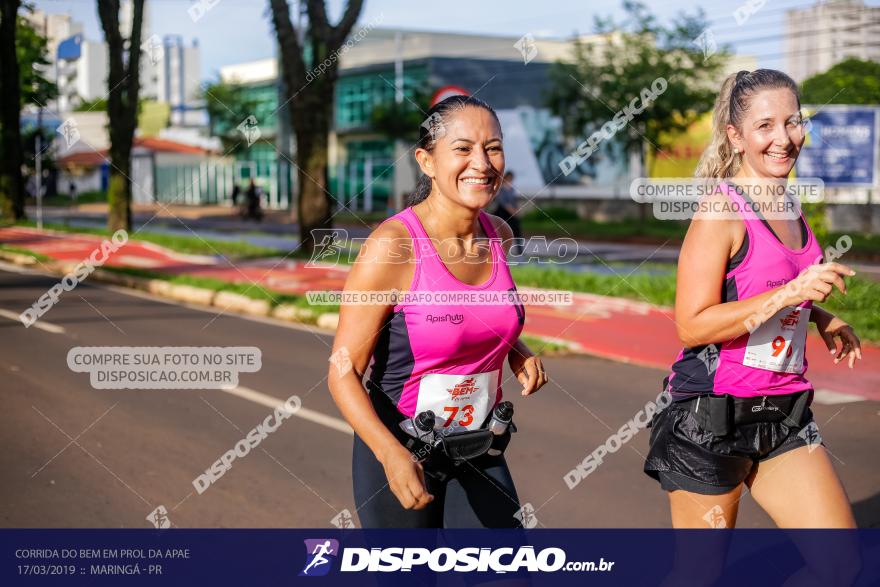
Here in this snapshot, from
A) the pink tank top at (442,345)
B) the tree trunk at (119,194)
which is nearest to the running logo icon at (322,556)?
the pink tank top at (442,345)

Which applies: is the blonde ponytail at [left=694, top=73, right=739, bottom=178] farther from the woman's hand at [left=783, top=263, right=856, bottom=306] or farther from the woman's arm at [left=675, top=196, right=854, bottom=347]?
the woman's hand at [left=783, top=263, right=856, bottom=306]

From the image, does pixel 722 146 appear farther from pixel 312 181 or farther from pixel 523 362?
pixel 312 181

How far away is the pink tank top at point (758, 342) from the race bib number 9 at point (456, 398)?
631 mm

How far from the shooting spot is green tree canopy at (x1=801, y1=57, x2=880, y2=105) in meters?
47.2

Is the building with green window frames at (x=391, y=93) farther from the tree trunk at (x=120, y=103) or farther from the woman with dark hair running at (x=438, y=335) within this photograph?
the woman with dark hair running at (x=438, y=335)

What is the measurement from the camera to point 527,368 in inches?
125

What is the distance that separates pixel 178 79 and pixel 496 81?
6666cm

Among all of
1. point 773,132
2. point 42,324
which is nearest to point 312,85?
point 42,324

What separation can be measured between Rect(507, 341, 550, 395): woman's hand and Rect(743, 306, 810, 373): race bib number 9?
0.61m

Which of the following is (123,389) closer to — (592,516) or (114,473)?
(114,473)

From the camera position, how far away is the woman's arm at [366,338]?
2.67 m

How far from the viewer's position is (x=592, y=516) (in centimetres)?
522

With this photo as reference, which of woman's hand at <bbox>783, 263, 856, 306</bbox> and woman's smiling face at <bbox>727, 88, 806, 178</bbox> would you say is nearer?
woman's hand at <bbox>783, 263, 856, 306</bbox>

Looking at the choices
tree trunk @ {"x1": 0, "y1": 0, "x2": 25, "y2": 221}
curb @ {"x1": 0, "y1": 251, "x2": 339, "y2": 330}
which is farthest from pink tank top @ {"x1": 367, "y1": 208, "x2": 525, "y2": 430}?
tree trunk @ {"x1": 0, "y1": 0, "x2": 25, "y2": 221}
